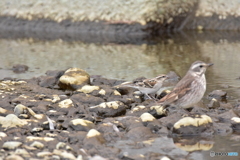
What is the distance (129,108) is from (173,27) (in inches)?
499

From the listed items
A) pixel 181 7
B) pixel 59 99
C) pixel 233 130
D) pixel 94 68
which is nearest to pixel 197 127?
pixel 233 130

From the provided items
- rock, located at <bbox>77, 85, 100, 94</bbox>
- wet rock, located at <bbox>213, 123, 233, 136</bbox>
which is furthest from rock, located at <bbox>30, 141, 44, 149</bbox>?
rock, located at <bbox>77, 85, 100, 94</bbox>

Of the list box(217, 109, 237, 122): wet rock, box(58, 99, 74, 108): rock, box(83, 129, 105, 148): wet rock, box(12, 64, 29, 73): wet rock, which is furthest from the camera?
box(12, 64, 29, 73): wet rock

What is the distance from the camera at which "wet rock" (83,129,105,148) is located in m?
5.58

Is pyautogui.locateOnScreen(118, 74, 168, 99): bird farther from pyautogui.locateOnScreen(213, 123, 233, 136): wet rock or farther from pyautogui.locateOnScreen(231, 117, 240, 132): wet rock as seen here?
pyautogui.locateOnScreen(231, 117, 240, 132): wet rock

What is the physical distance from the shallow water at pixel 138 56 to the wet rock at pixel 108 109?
6.96ft

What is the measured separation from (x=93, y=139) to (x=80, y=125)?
59 centimetres

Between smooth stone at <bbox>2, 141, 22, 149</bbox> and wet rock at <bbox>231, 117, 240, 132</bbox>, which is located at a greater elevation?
smooth stone at <bbox>2, 141, 22, 149</bbox>

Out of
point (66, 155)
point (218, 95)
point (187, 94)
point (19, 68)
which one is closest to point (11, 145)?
point (66, 155)

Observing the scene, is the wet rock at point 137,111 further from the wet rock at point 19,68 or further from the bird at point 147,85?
the wet rock at point 19,68

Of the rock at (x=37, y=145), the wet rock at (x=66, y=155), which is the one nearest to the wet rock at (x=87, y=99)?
the rock at (x=37, y=145)

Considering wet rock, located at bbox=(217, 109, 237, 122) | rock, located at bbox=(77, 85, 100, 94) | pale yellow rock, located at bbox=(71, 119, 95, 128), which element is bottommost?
wet rock, located at bbox=(217, 109, 237, 122)

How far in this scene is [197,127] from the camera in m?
6.15

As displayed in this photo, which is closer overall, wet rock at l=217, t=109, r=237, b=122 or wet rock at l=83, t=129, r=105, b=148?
wet rock at l=83, t=129, r=105, b=148
